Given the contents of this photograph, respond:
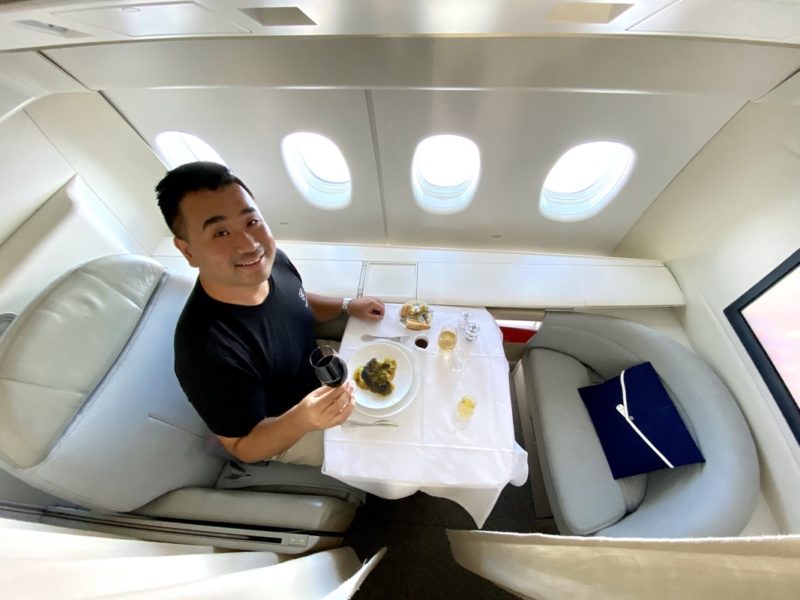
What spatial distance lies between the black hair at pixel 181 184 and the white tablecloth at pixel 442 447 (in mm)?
789

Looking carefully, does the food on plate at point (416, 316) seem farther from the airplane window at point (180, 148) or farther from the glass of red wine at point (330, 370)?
the airplane window at point (180, 148)

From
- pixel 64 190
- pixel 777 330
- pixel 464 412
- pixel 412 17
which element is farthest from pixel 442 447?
pixel 64 190

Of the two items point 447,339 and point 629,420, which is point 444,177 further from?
point 629,420

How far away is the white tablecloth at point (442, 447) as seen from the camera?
1043 mm

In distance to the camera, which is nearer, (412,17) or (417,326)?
(412,17)

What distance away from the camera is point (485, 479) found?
104 cm

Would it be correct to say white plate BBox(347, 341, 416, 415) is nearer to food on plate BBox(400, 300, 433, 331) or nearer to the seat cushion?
food on plate BBox(400, 300, 433, 331)

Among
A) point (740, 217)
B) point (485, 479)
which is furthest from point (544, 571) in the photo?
point (740, 217)

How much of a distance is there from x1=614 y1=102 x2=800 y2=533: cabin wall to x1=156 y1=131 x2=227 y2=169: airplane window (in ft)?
7.14

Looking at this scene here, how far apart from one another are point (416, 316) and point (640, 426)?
987mm

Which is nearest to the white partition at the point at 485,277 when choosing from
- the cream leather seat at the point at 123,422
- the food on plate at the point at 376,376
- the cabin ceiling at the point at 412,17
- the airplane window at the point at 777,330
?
the airplane window at the point at 777,330

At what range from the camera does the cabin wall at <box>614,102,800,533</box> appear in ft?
3.86

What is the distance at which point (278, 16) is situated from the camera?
80 cm

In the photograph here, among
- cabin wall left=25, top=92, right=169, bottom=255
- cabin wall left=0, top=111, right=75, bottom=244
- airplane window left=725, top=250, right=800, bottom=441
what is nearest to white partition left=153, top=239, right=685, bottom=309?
cabin wall left=25, top=92, right=169, bottom=255
